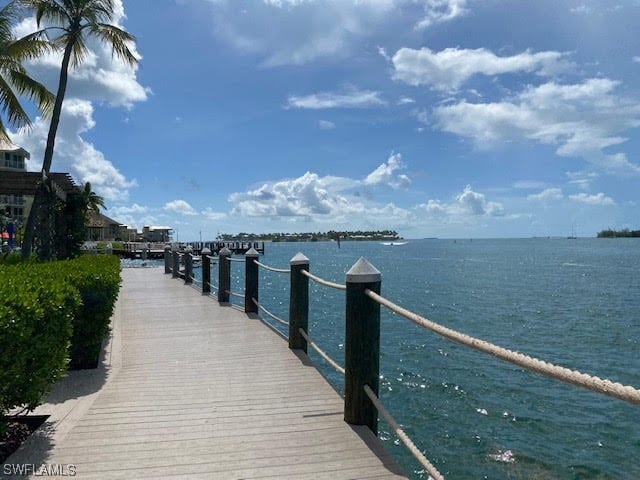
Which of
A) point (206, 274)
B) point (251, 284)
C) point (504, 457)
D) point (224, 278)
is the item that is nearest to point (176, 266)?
point (206, 274)

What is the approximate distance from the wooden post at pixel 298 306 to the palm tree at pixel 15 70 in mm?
13621

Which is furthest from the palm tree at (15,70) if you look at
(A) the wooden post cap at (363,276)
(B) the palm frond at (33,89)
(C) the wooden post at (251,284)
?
(A) the wooden post cap at (363,276)

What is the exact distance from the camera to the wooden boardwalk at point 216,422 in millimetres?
3352

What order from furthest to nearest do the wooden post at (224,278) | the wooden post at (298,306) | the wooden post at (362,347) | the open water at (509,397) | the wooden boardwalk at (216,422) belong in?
the wooden post at (224,278) < the open water at (509,397) < the wooden post at (298,306) < the wooden post at (362,347) < the wooden boardwalk at (216,422)

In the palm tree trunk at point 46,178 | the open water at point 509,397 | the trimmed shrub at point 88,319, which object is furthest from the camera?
the palm tree trunk at point 46,178

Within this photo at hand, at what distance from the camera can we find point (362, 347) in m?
3.96

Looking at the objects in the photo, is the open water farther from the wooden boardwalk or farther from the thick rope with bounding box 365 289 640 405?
the thick rope with bounding box 365 289 640 405

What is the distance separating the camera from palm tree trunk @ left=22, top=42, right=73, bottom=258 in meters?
13.3

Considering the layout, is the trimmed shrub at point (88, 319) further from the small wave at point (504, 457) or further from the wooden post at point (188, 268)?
the wooden post at point (188, 268)

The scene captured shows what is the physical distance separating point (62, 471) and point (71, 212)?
47.0 ft

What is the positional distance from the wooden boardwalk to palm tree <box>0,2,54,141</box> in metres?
12.3

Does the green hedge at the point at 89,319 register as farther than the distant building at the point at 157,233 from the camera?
No

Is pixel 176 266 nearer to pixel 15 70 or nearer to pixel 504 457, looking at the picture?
pixel 15 70

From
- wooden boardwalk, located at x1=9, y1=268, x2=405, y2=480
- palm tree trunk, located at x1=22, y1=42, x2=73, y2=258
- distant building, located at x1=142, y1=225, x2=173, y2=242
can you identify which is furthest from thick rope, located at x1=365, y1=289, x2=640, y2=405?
distant building, located at x1=142, y1=225, x2=173, y2=242
